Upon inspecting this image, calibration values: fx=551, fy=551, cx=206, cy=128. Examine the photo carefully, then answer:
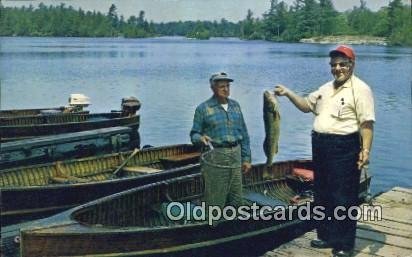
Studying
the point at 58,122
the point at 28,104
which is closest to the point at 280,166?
the point at 58,122

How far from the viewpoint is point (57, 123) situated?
18.3 metres

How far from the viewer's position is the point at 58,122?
62.4 feet

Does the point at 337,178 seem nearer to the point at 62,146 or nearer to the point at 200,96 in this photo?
the point at 62,146

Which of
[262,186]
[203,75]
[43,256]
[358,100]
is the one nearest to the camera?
[358,100]

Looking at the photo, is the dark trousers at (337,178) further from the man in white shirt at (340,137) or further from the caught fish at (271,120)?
the caught fish at (271,120)

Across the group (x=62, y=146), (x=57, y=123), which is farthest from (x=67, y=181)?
(x=57, y=123)

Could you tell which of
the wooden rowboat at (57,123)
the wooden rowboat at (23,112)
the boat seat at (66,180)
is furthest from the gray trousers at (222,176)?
the wooden rowboat at (23,112)

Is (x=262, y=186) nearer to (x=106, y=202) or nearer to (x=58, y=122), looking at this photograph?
(x=106, y=202)

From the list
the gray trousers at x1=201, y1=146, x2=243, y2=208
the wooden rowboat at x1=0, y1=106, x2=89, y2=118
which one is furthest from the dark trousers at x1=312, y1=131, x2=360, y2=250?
the wooden rowboat at x1=0, y1=106, x2=89, y2=118

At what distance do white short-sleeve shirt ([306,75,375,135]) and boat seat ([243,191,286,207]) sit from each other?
4313 mm

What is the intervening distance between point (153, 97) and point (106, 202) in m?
30.8

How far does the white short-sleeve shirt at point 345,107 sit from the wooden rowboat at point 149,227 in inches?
111

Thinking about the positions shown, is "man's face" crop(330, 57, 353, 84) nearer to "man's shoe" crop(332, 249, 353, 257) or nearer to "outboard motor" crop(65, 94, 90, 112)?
"man's shoe" crop(332, 249, 353, 257)

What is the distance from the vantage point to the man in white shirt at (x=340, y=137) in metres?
6.00
